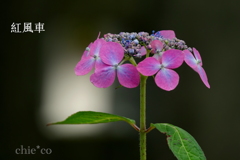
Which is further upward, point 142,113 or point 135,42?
point 135,42

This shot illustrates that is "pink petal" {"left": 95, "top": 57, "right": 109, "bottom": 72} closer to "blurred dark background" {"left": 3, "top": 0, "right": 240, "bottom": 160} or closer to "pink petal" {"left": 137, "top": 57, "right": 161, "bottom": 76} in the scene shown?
"pink petal" {"left": 137, "top": 57, "right": 161, "bottom": 76}

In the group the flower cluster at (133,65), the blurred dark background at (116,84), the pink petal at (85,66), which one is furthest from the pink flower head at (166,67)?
the blurred dark background at (116,84)

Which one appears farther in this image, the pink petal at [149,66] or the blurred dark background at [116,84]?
the blurred dark background at [116,84]

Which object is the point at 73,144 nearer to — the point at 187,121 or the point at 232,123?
the point at 187,121

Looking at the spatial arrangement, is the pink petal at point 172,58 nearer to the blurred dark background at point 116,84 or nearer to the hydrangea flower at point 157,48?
the hydrangea flower at point 157,48

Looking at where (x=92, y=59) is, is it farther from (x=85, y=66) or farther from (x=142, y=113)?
(x=142, y=113)

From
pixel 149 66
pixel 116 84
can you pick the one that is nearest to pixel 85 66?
pixel 149 66

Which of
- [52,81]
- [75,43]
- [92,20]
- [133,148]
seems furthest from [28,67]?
[133,148]
